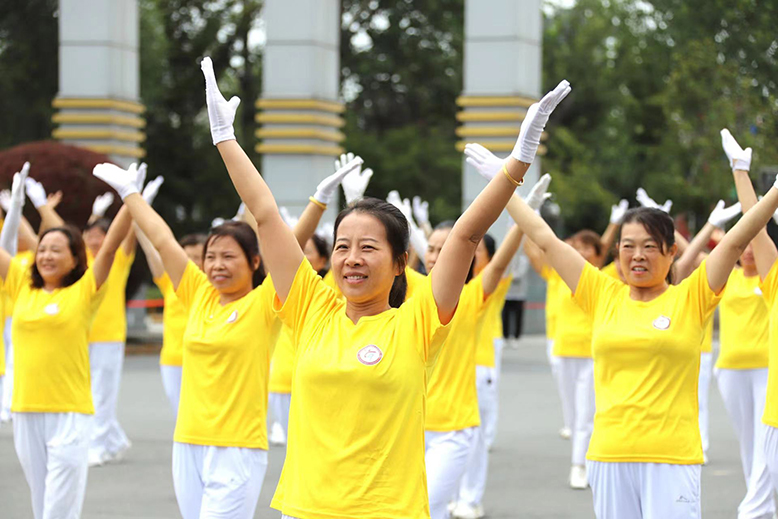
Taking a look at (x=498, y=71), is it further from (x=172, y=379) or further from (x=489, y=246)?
(x=489, y=246)

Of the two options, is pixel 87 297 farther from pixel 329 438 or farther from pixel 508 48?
pixel 508 48

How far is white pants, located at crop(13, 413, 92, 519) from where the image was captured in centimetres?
655

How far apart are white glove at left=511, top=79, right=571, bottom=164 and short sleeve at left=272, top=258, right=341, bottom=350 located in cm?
75

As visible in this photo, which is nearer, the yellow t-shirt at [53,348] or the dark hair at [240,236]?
the dark hair at [240,236]

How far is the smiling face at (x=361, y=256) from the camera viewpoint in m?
3.81

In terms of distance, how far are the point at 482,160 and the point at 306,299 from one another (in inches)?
36.8

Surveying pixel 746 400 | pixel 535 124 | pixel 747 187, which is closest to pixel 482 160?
pixel 535 124

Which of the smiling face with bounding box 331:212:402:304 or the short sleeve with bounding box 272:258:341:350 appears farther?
the short sleeve with bounding box 272:258:341:350

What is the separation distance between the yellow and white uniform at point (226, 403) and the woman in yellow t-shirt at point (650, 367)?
1.40 m

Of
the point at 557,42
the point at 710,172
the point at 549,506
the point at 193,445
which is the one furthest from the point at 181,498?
the point at 557,42

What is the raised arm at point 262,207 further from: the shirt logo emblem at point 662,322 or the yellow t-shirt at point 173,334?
the yellow t-shirt at point 173,334

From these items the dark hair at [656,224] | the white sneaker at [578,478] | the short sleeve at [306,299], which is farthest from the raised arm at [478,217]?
the white sneaker at [578,478]

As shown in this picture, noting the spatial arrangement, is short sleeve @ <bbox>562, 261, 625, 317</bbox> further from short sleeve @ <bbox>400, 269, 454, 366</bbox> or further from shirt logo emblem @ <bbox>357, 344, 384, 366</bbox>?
shirt logo emblem @ <bbox>357, 344, 384, 366</bbox>

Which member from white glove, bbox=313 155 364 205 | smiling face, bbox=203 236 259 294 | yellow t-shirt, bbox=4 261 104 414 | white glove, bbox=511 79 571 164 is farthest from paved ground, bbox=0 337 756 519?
white glove, bbox=511 79 571 164
